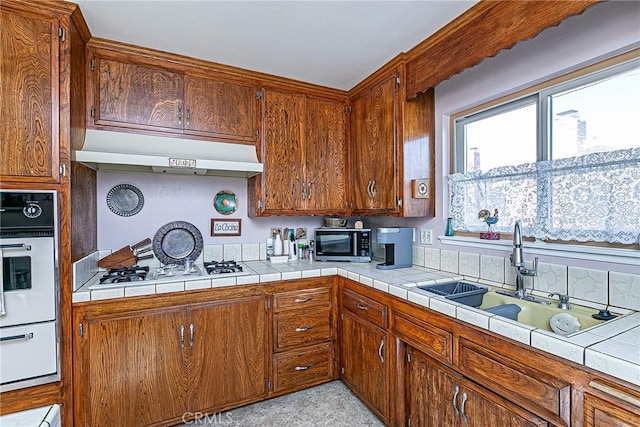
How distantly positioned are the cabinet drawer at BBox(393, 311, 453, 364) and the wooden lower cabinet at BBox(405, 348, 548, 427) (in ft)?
0.21

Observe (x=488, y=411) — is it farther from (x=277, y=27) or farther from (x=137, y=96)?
(x=137, y=96)

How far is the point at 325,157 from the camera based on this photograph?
9.02 feet

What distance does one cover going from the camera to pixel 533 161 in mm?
1776

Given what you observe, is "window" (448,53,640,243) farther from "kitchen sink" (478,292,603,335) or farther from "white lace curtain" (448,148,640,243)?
"kitchen sink" (478,292,603,335)

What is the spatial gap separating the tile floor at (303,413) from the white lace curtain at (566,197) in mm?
1465

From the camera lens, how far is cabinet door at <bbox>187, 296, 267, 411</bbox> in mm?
1962

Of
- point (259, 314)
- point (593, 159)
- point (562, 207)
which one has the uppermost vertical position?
point (593, 159)

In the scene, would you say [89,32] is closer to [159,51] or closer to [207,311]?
[159,51]

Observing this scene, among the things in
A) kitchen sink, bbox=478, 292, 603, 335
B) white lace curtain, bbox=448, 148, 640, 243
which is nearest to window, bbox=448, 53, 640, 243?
white lace curtain, bbox=448, 148, 640, 243

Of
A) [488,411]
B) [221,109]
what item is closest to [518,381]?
[488,411]

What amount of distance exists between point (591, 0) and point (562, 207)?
0.93 meters

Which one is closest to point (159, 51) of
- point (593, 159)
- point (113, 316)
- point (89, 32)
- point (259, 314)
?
point (89, 32)

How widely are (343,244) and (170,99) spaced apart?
5.69ft

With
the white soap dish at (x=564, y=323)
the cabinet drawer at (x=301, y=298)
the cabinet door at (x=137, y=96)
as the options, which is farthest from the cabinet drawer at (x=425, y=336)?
the cabinet door at (x=137, y=96)
